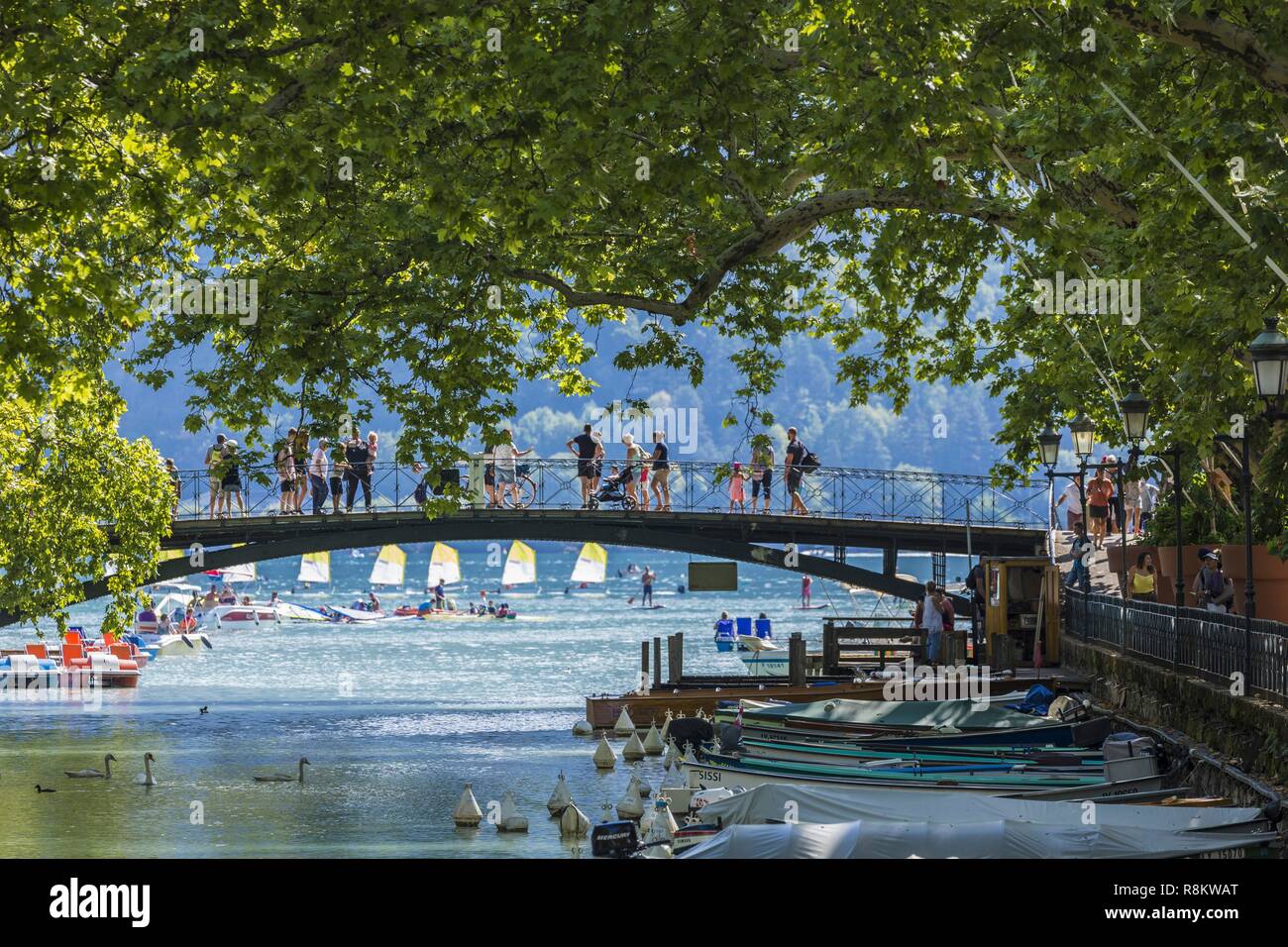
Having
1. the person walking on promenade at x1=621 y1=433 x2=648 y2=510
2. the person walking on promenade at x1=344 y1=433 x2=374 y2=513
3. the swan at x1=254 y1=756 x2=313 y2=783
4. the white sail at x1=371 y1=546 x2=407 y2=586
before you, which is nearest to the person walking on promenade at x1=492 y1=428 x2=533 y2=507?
the person walking on promenade at x1=621 y1=433 x2=648 y2=510

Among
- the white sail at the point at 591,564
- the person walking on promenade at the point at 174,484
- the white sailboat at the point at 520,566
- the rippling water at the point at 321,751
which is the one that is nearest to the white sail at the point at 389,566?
the white sailboat at the point at 520,566

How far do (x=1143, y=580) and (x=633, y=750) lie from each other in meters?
8.47

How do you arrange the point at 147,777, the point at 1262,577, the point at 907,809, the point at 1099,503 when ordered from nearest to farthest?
the point at 907,809 → the point at 1262,577 → the point at 147,777 → the point at 1099,503

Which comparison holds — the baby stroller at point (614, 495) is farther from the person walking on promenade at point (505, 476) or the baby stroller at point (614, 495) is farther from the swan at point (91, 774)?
the swan at point (91, 774)

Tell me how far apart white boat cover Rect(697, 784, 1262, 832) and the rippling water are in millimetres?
5259

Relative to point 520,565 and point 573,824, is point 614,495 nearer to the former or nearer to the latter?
point 573,824

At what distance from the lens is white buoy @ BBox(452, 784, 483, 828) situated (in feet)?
76.8

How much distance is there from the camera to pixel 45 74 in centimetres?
1440

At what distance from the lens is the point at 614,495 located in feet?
133

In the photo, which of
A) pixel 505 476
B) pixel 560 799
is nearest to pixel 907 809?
pixel 560 799

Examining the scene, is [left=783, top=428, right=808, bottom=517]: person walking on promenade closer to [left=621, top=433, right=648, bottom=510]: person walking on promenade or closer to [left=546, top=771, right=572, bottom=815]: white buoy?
[left=621, top=433, right=648, bottom=510]: person walking on promenade

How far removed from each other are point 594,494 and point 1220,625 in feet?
77.9

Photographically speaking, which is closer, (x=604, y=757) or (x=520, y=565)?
(x=604, y=757)
